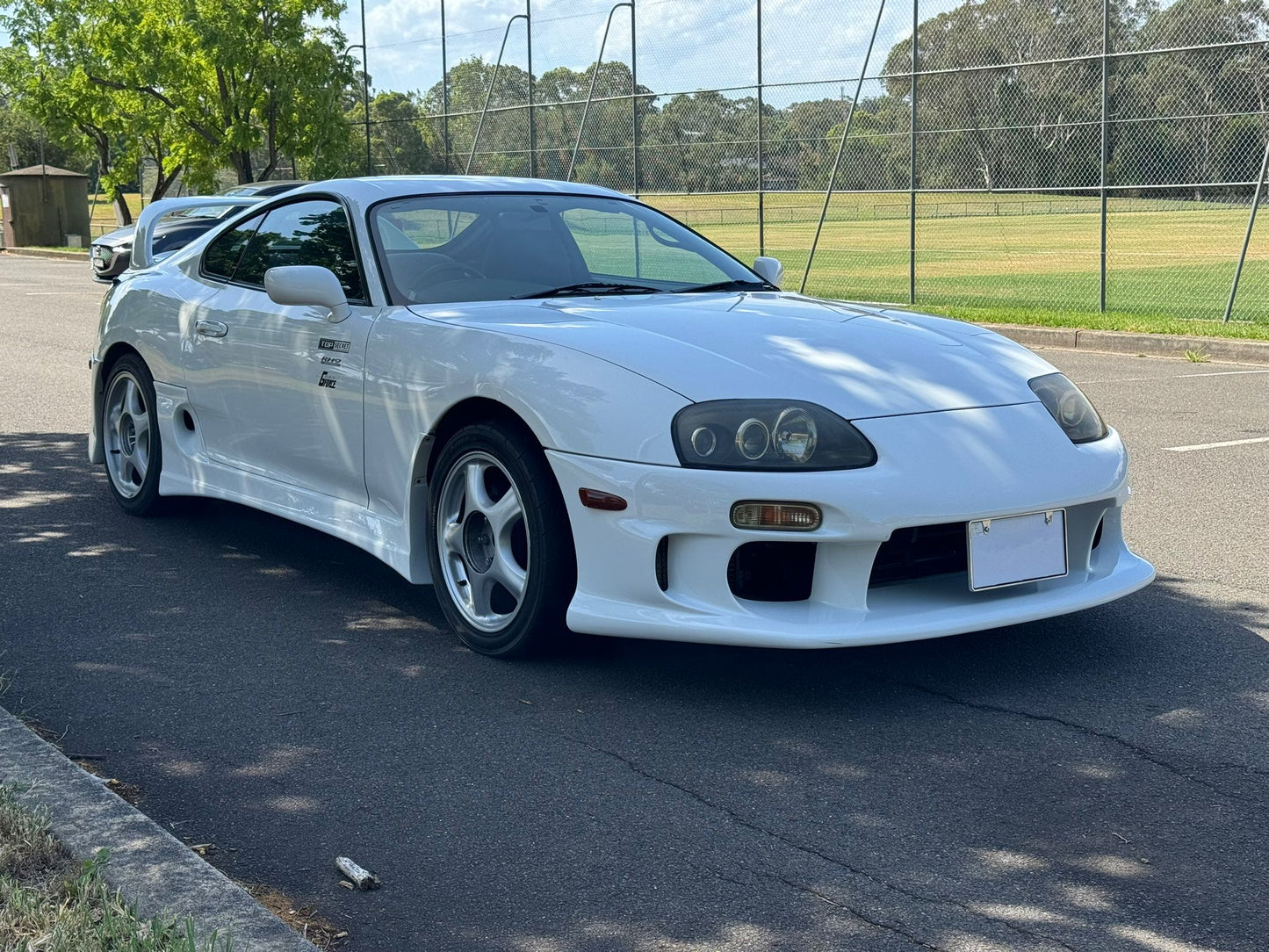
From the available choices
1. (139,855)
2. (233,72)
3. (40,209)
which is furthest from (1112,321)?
(40,209)

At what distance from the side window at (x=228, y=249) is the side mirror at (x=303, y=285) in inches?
39.9

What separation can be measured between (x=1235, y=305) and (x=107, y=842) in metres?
16.1

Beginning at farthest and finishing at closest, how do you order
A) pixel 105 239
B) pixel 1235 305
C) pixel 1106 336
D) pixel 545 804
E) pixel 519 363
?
pixel 105 239 → pixel 1235 305 → pixel 1106 336 → pixel 519 363 → pixel 545 804

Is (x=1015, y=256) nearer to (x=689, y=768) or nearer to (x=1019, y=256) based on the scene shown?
(x=1019, y=256)

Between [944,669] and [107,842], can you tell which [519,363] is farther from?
[107,842]

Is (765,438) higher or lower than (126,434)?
higher

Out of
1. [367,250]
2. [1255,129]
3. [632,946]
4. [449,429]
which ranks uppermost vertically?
[1255,129]

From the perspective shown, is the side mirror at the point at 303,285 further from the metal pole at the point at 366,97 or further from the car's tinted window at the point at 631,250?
the metal pole at the point at 366,97

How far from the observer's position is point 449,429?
452 cm

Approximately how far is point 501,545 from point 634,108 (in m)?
17.6

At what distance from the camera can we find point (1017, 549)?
158 inches

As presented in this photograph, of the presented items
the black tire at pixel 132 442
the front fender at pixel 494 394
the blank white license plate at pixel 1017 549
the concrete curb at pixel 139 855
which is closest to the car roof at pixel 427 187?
the front fender at pixel 494 394

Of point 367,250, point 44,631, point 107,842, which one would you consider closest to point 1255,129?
point 367,250

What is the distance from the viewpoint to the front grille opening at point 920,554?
3.97 metres
